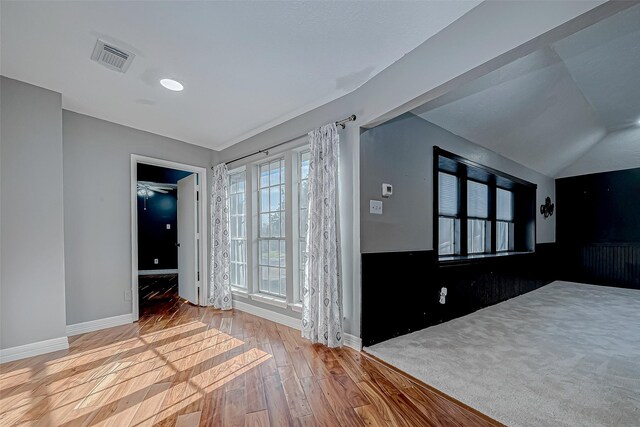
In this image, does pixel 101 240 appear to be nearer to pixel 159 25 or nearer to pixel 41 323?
pixel 41 323

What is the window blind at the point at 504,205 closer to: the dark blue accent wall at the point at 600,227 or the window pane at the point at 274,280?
the dark blue accent wall at the point at 600,227

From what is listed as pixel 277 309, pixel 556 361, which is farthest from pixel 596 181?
pixel 277 309

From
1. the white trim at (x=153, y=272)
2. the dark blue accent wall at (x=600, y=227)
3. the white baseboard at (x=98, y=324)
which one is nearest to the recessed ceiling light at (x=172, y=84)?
the white baseboard at (x=98, y=324)

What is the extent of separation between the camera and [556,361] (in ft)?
7.55

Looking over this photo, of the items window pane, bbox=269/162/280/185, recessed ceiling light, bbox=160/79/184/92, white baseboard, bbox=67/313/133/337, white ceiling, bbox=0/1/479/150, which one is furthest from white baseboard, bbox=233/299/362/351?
recessed ceiling light, bbox=160/79/184/92

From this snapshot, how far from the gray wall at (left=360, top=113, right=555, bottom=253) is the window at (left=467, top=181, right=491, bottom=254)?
1.22 metres

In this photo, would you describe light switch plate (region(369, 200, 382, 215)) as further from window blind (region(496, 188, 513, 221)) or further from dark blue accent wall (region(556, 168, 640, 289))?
dark blue accent wall (region(556, 168, 640, 289))

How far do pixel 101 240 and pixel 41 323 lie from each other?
1.04 meters

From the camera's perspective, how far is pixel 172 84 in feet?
8.36

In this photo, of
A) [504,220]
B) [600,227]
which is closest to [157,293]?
[504,220]

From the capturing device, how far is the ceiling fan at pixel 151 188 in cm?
729

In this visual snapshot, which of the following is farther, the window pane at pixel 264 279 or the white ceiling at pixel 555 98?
the window pane at pixel 264 279

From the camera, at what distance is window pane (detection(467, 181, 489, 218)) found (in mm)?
4477

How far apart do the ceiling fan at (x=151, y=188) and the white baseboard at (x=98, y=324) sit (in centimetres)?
457
